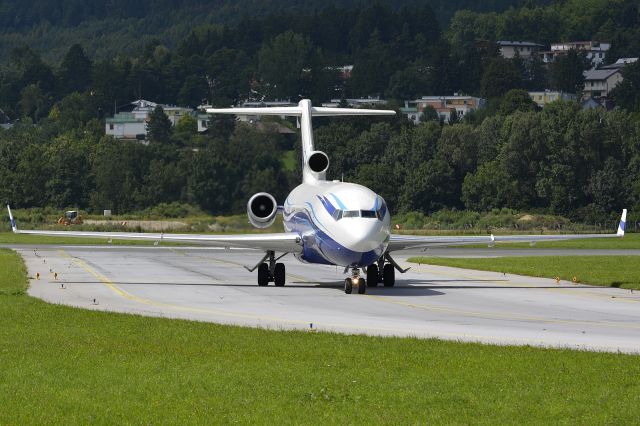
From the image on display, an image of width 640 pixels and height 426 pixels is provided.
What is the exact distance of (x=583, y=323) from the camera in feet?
100

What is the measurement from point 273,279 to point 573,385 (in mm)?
25027

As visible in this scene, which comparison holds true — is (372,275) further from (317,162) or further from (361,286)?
(317,162)

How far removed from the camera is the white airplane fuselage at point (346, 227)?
3903 cm

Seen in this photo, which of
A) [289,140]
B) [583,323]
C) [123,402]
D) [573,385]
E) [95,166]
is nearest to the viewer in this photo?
[123,402]

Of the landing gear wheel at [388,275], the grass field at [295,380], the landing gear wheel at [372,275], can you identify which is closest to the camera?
the grass field at [295,380]

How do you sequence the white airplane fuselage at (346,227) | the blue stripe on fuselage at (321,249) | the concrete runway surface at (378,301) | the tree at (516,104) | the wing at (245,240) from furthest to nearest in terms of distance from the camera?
the tree at (516,104) → the wing at (245,240) → the blue stripe on fuselage at (321,249) → the white airplane fuselage at (346,227) → the concrete runway surface at (378,301)

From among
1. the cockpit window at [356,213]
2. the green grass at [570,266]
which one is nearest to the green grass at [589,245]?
the green grass at [570,266]

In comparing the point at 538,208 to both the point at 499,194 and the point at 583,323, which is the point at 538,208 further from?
the point at 583,323

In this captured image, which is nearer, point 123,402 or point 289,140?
point 123,402

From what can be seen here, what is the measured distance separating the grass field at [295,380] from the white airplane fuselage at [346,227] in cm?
1169

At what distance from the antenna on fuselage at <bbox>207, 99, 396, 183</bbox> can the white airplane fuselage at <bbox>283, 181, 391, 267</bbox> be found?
5121 mm

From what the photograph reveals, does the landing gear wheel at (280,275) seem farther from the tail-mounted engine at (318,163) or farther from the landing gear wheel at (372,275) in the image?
the tail-mounted engine at (318,163)

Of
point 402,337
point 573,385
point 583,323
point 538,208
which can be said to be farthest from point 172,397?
point 538,208

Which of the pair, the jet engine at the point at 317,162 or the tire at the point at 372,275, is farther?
the jet engine at the point at 317,162
